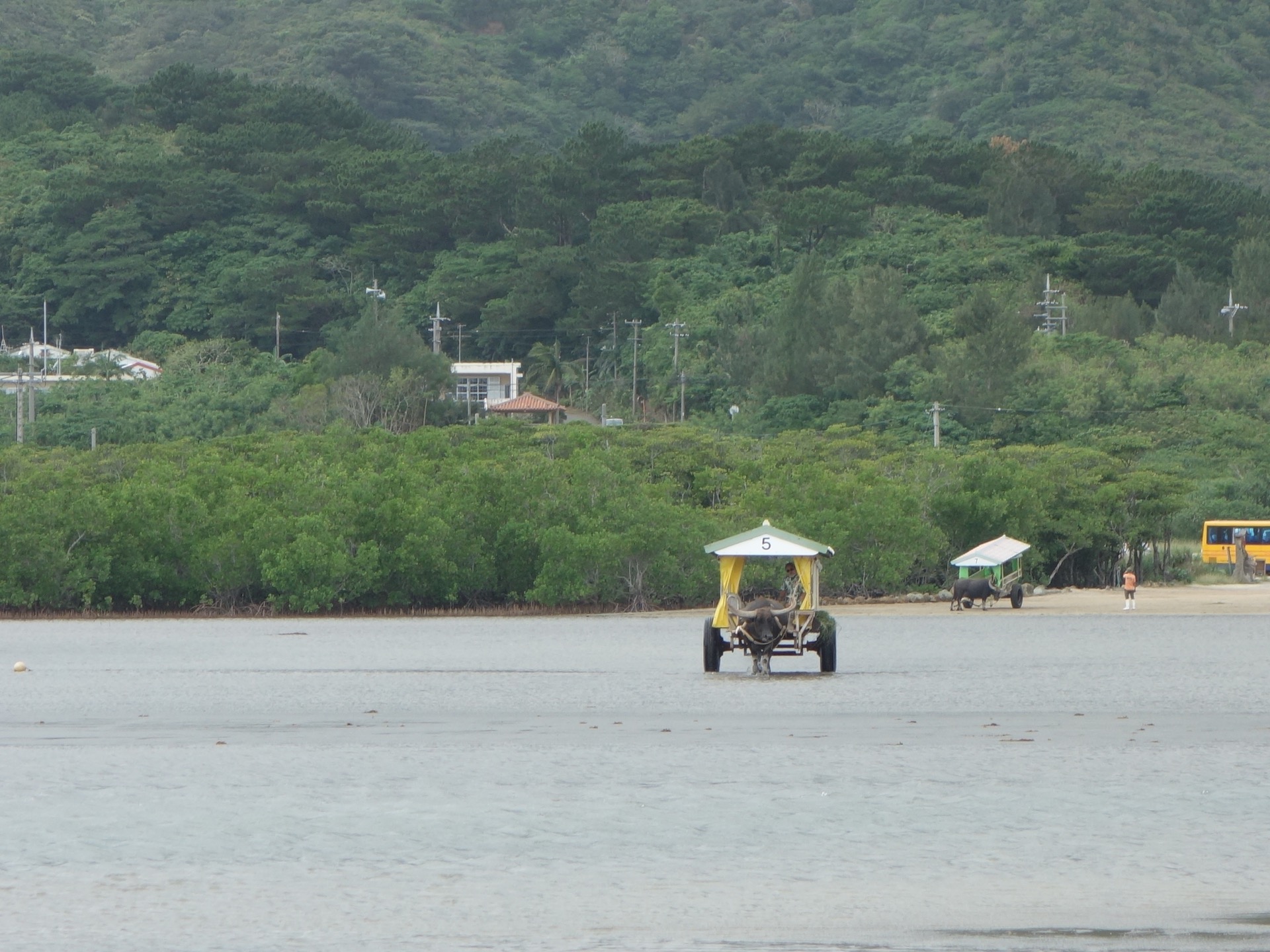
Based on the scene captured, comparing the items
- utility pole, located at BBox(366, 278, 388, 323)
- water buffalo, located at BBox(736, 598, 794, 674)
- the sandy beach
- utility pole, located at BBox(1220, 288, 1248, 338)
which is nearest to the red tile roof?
utility pole, located at BBox(366, 278, 388, 323)

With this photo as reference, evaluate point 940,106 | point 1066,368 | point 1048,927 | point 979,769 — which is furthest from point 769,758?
point 940,106

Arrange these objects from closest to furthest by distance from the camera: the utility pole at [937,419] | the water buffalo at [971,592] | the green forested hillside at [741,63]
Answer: the water buffalo at [971,592] < the utility pole at [937,419] < the green forested hillside at [741,63]

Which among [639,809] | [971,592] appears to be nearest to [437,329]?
[971,592]

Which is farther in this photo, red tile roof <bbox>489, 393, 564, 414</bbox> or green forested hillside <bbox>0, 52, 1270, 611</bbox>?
red tile roof <bbox>489, 393, 564, 414</bbox>

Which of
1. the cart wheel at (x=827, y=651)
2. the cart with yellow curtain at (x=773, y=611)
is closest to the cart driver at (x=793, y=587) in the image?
the cart with yellow curtain at (x=773, y=611)

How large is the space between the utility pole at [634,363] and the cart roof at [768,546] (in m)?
61.0

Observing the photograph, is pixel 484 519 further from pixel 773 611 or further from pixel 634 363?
pixel 634 363

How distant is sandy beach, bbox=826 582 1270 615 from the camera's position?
54719mm

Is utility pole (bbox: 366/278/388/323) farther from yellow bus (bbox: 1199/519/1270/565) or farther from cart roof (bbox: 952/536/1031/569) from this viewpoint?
cart roof (bbox: 952/536/1031/569)

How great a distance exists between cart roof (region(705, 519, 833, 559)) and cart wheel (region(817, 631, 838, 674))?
131 centimetres

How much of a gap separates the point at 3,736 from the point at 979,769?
12.1 metres

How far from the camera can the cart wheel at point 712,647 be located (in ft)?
103

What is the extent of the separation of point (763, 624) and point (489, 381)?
247 feet

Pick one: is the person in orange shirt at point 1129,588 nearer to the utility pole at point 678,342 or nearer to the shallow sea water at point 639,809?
the shallow sea water at point 639,809
